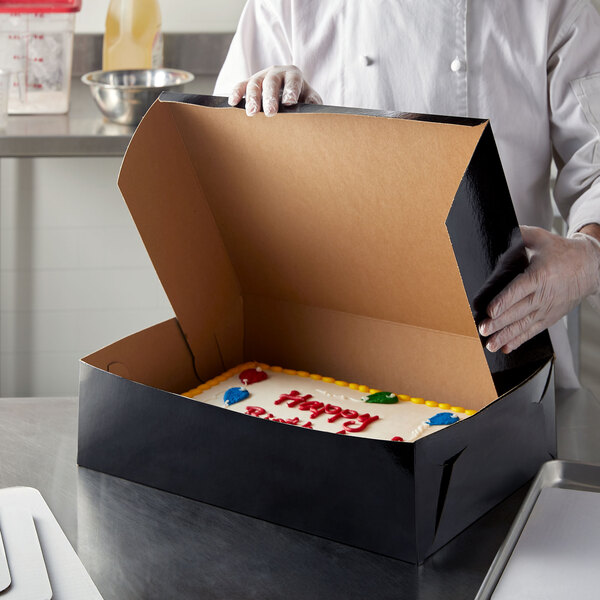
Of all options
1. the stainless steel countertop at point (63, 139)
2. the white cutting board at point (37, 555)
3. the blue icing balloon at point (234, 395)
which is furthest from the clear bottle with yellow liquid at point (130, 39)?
the white cutting board at point (37, 555)

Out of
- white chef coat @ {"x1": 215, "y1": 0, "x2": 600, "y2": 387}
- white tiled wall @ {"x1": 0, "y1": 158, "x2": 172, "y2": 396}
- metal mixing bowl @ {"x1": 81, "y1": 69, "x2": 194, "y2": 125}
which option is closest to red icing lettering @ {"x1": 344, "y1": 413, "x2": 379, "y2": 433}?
white chef coat @ {"x1": 215, "y1": 0, "x2": 600, "y2": 387}

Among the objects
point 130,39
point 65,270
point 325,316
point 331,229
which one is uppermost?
point 130,39

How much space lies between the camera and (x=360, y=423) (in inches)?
37.5

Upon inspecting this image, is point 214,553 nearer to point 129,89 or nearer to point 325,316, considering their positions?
point 325,316

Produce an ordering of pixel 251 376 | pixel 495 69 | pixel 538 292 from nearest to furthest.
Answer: pixel 538 292, pixel 251 376, pixel 495 69

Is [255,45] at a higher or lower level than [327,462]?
higher

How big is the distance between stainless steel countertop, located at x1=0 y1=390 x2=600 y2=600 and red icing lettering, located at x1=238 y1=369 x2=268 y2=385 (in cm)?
27

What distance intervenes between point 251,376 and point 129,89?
3.69 ft

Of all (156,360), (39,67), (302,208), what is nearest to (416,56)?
(302,208)

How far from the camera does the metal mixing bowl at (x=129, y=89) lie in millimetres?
2002

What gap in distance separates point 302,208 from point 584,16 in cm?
53

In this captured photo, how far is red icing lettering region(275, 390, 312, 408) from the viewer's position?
1022mm

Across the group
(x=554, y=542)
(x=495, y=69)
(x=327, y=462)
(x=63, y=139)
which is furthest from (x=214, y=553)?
(x=63, y=139)

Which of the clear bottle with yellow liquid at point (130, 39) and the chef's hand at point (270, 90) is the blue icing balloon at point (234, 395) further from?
the clear bottle with yellow liquid at point (130, 39)
